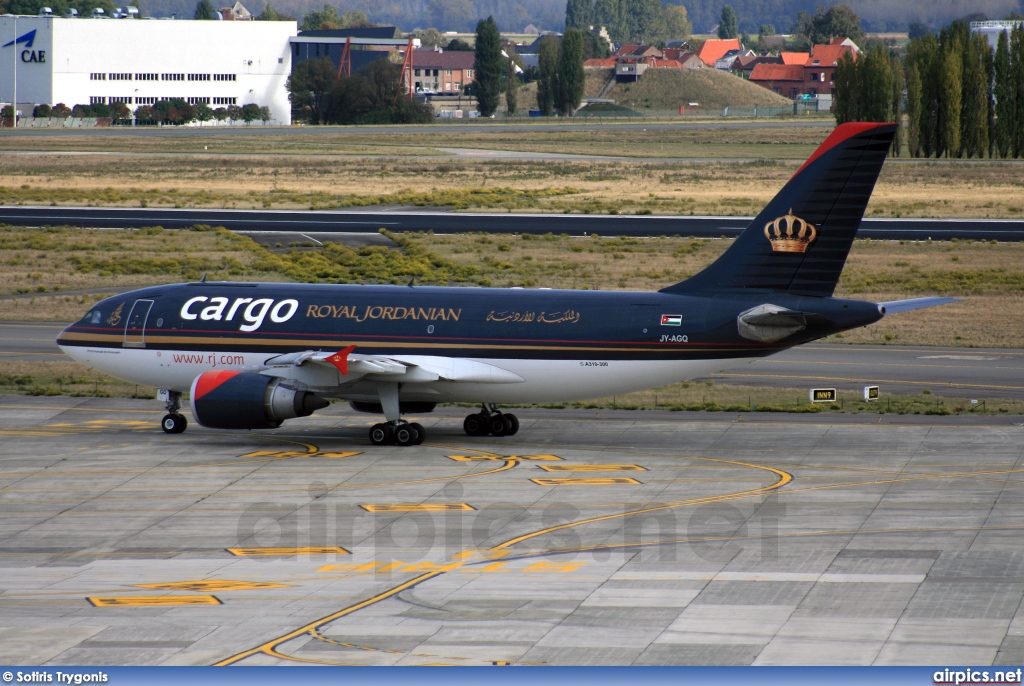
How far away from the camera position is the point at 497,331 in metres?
37.4

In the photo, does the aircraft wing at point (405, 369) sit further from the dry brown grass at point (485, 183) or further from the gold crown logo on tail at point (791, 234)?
the dry brown grass at point (485, 183)

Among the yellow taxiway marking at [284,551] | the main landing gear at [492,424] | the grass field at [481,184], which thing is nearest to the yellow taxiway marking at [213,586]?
the yellow taxiway marking at [284,551]

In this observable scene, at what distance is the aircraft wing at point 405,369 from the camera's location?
36938 mm

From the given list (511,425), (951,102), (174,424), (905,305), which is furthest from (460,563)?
(951,102)

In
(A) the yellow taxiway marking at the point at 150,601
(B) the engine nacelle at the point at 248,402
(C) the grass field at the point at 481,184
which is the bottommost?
(A) the yellow taxiway marking at the point at 150,601

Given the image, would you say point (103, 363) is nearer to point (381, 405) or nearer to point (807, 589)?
point (381, 405)

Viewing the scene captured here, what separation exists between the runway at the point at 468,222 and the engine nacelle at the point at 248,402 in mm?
53129

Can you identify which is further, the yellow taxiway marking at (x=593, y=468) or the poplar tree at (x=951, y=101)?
the poplar tree at (x=951, y=101)

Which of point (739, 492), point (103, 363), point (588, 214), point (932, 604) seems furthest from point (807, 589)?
point (588, 214)

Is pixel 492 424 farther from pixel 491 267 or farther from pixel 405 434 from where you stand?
pixel 491 267

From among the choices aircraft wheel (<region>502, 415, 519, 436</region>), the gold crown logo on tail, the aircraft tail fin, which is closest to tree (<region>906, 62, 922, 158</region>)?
the aircraft tail fin

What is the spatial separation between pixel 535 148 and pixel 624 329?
13677 centimetres

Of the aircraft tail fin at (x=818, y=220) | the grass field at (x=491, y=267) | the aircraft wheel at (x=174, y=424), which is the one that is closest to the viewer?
the aircraft tail fin at (x=818, y=220)

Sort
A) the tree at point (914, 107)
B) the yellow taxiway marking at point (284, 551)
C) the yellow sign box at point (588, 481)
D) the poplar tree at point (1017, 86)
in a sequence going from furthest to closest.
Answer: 1. the tree at point (914, 107)
2. the poplar tree at point (1017, 86)
3. the yellow sign box at point (588, 481)
4. the yellow taxiway marking at point (284, 551)
